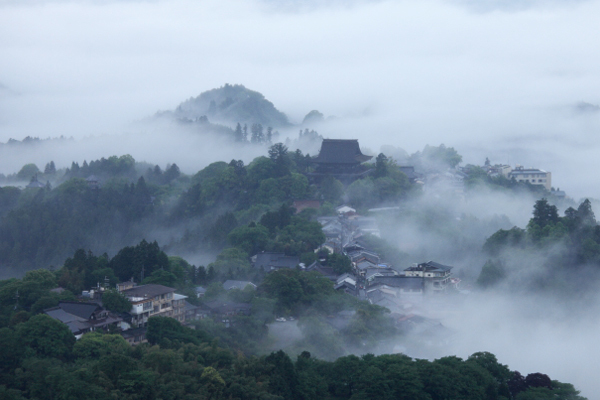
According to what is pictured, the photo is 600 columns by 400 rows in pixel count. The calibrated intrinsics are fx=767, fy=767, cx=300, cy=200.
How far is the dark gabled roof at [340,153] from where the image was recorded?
133ft

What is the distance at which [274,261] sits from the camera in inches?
1136

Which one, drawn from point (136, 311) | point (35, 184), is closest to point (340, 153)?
point (35, 184)

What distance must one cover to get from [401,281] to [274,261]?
4857 mm

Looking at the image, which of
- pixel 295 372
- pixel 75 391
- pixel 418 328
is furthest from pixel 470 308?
pixel 75 391

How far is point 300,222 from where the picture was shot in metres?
32.8

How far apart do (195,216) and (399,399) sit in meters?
24.0

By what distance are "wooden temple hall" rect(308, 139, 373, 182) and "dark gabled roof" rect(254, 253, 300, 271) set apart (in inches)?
432

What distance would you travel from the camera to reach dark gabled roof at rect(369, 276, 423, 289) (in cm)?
2722

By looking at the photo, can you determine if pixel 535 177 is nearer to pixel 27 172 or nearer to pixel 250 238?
pixel 250 238

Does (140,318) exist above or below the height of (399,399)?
above

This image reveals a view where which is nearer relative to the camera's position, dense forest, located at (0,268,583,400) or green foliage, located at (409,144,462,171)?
dense forest, located at (0,268,583,400)

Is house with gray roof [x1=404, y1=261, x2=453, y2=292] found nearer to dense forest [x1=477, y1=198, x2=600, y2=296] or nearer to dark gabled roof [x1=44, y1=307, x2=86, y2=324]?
dense forest [x1=477, y1=198, x2=600, y2=296]

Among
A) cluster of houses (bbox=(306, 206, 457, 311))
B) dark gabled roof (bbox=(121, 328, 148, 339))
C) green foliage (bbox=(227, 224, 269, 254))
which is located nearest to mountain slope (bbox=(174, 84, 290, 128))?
green foliage (bbox=(227, 224, 269, 254))

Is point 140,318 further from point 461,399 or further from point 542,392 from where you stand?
point 542,392
